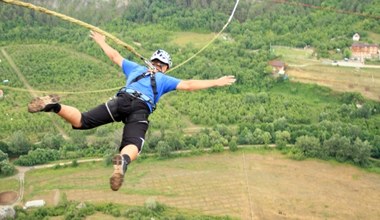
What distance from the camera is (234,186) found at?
18.8 metres

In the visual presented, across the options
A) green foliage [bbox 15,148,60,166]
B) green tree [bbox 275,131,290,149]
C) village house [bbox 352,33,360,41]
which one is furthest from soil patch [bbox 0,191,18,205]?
village house [bbox 352,33,360,41]

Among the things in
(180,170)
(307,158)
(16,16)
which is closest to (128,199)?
(180,170)

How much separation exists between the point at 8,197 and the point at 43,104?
46.1 feet

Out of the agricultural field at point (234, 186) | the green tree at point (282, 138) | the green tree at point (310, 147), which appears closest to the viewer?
the agricultural field at point (234, 186)

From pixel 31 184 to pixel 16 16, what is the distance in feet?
53.0

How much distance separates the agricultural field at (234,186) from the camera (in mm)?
17656

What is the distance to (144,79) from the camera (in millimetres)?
6066

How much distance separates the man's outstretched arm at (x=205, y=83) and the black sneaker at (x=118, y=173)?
3.61 feet

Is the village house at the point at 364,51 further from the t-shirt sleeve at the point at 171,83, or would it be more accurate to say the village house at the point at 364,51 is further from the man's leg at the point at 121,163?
the man's leg at the point at 121,163

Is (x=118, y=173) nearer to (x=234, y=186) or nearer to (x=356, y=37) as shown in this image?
(x=234, y=186)

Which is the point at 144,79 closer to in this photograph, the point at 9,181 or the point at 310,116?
the point at 9,181

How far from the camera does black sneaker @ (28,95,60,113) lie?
511 centimetres

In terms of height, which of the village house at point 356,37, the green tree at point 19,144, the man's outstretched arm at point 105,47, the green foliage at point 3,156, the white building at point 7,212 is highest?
the man's outstretched arm at point 105,47

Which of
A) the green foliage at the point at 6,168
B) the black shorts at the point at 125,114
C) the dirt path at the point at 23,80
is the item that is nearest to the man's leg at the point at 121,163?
the black shorts at the point at 125,114
